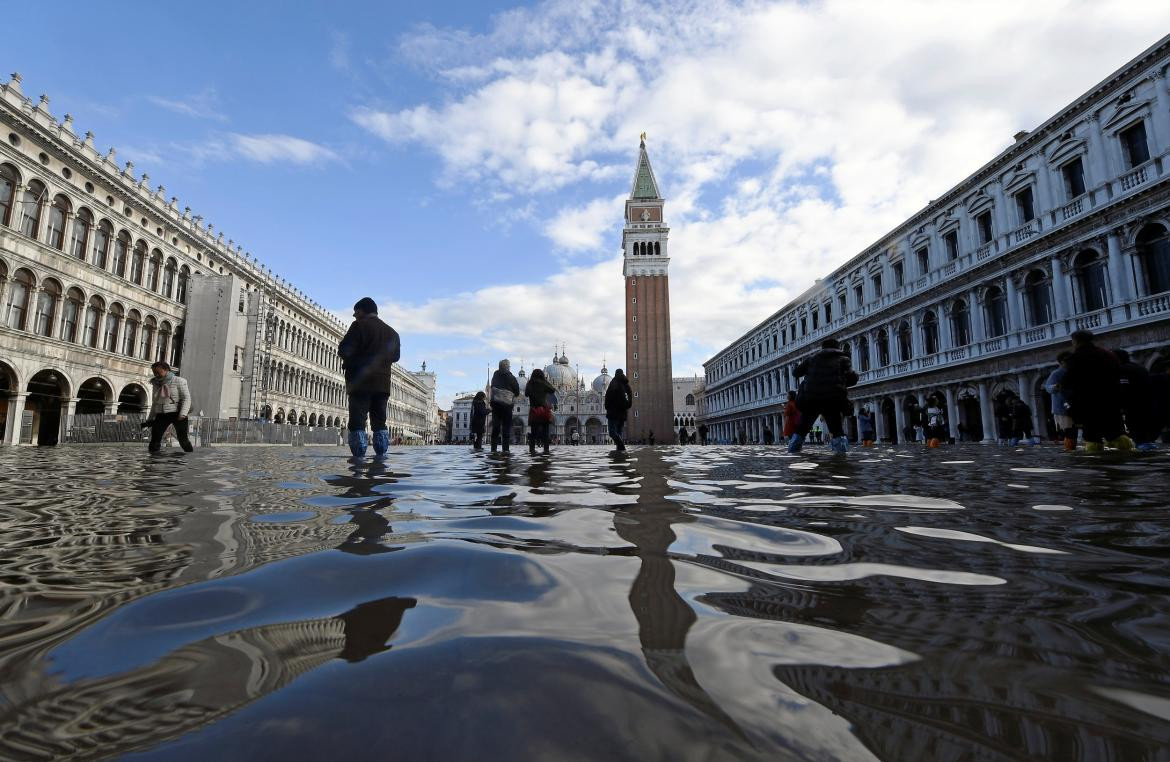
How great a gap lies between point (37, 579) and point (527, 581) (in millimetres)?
1286

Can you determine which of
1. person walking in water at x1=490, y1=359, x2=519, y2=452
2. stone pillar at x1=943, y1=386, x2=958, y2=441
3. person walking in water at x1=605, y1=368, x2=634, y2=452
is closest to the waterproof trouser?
person walking in water at x1=490, y1=359, x2=519, y2=452

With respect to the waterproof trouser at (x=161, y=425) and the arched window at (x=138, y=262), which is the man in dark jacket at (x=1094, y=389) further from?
the arched window at (x=138, y=262)

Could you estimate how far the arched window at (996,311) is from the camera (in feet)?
79.4

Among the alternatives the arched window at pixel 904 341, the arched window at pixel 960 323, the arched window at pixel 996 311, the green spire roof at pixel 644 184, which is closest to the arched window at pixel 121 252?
the arched window at pixel 904 341

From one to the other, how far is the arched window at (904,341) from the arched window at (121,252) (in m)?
39.8

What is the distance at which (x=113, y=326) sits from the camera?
1065 inches

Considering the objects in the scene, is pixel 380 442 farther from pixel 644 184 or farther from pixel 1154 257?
pixel 644 184

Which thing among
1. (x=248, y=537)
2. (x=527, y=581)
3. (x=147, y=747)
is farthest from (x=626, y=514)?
(x=147, y=747)

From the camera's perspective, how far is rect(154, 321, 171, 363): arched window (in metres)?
30.1

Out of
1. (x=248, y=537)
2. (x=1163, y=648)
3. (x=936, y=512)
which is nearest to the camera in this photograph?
(x=1163, y=648)

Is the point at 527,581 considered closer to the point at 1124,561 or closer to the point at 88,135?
the point at 1124,561

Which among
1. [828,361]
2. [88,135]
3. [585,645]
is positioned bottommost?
[585,645]

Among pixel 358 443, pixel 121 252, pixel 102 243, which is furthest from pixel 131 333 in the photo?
pixel 358 443

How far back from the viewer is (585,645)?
3.39 feet
